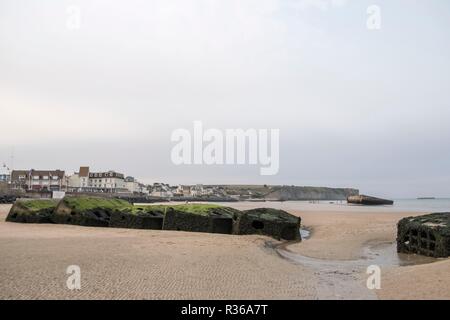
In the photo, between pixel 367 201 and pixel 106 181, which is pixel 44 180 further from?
pixel 367 201

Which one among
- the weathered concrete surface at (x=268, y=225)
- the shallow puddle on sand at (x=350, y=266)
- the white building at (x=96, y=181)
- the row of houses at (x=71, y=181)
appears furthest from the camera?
the white building at (x=96, y=181)

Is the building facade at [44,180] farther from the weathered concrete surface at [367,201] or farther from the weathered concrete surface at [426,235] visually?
the weathered concrete surface at [426,235]

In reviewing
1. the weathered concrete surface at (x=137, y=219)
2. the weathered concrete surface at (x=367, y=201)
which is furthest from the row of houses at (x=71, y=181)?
the weathered concrete surface at (x=137, y=219)

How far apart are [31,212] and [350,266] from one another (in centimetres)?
1938

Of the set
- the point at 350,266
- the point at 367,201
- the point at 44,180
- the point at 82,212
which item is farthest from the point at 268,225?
the point at 44,180

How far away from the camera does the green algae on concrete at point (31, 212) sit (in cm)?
2425

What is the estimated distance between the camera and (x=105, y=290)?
296 inches

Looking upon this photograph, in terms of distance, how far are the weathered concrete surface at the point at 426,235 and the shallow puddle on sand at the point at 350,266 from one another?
1.36 ft

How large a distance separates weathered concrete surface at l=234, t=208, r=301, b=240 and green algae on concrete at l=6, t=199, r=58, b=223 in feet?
39.5

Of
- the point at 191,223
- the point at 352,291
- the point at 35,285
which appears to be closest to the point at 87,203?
the point at 191,223

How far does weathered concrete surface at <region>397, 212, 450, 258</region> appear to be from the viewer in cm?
1405

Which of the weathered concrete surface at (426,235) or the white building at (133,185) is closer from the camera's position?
the weathered concrete surface at (426,235)
